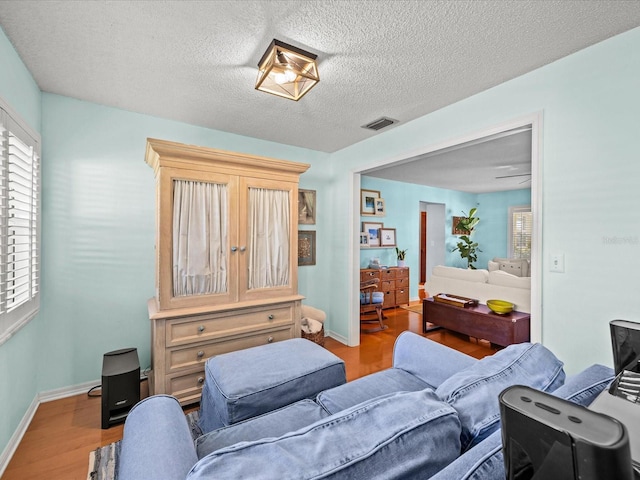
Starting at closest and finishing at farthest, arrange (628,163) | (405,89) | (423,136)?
1. (628,163)
2. (405,89)
3. (423,136)

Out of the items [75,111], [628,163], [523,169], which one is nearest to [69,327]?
[75,111]

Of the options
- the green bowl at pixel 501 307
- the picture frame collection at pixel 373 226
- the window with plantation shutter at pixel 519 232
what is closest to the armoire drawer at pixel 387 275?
the picture frame collection at pixel 373 226

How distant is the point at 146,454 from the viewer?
0.92m

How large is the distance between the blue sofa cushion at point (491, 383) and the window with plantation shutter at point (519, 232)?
6.61m

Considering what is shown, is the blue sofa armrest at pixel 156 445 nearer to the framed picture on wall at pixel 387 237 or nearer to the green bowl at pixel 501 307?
the green bowl at pixel 501 307

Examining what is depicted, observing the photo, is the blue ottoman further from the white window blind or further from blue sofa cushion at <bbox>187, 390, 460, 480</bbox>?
the white window blind

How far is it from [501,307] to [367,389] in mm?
2610

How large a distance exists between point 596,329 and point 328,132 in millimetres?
2702

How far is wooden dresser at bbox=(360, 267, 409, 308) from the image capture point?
535 cm

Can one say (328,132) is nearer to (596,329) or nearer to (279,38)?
(279,38)

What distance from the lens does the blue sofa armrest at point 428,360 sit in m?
1.74

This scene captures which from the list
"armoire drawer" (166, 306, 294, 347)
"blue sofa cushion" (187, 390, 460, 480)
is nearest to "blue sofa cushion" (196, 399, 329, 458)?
"blue sofa cushion" (187, 390, 460, 480)

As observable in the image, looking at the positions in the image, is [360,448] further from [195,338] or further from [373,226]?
[373,226]

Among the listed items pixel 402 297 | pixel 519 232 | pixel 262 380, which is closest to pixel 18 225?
pixel 262 380
